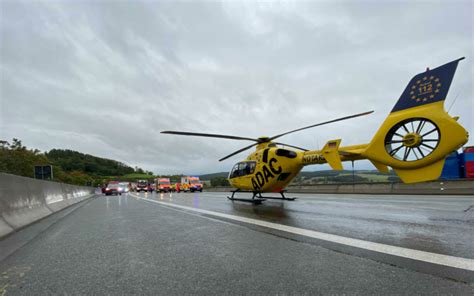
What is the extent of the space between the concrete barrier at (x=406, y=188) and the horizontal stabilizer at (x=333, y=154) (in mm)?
11174

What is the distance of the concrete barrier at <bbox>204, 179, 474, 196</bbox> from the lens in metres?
15.7

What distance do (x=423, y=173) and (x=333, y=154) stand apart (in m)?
2.69

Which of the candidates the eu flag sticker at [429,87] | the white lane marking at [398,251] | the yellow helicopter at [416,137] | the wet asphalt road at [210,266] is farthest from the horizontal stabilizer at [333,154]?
the white lane marking at [398,251]

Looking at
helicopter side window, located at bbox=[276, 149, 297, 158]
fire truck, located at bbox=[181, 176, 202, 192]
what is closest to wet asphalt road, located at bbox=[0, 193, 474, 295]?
helicopter side window, located at bbox=[276, 149, 297, 158]

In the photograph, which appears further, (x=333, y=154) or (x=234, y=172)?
(x=234, y=172)

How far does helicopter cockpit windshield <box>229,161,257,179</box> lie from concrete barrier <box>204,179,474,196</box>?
446 inches

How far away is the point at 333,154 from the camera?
9.52 metres

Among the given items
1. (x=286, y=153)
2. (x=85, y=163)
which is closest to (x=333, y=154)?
(x=286, y=153)

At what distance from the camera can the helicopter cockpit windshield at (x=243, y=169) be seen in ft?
44.9

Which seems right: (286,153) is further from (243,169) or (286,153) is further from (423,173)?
(423,173)

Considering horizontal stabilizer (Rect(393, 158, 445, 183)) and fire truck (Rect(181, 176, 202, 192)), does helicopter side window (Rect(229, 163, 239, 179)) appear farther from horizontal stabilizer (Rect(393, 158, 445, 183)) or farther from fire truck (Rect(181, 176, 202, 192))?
fire truck (Rect(181, 176, 202, 192))

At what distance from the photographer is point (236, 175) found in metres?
14.9

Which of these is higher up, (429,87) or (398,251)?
(429,87)

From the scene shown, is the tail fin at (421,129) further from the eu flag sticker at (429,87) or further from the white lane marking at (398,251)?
the white lane marking at (398,251)
